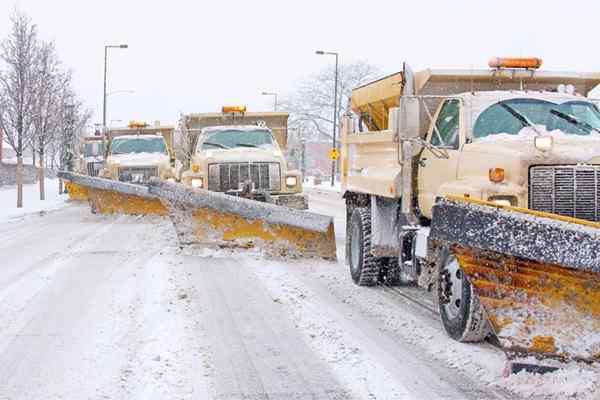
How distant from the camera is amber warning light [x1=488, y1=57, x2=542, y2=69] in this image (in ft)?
27.2

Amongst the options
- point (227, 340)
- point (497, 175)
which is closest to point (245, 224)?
point (227, 340)

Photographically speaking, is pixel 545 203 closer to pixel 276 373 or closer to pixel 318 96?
pixel 276 373

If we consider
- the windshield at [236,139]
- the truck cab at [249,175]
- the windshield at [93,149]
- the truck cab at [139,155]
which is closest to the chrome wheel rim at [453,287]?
the truck cab at [249,175]

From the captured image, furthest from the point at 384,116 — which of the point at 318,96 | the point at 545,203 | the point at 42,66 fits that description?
the point at 318,96

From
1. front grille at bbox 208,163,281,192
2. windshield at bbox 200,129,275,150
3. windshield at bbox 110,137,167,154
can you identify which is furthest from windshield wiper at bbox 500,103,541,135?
windshield at bbox 110,137,167,154

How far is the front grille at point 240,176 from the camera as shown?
15383 mm

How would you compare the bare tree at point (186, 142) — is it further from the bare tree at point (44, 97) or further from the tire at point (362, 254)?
the bare tree at point (44, 97)

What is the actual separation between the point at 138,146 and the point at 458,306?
17001mm

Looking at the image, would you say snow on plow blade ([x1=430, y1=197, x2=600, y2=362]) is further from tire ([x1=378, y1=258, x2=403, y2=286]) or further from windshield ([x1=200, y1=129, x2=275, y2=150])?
windshield ([x1=200, y1=129, x2=275, y2=150])

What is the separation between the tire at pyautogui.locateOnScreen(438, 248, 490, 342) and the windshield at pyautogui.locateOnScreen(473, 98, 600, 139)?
4.07 ft

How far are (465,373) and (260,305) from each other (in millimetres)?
2933

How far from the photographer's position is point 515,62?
8336 mm

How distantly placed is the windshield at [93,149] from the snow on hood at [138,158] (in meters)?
3.86

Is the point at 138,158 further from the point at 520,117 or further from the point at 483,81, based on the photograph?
the point at 520,117
